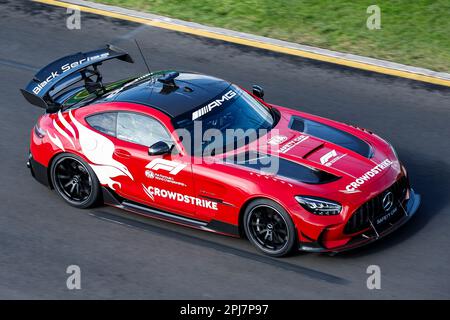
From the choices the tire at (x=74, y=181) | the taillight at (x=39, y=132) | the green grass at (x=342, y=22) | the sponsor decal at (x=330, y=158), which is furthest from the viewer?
the green grass at (x=342, y=22)

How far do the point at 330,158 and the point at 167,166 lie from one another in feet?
5.88

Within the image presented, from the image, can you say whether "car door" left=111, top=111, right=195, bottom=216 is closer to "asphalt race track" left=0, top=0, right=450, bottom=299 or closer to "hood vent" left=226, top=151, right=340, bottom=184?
"asphalt race track" left=0, top=0, right=450, bottom=299

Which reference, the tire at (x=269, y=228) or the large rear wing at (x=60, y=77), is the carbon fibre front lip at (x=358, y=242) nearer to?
the tire at (x=269, y=228)

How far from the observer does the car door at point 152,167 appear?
10.7m

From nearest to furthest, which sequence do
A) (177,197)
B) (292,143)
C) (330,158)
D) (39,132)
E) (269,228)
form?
(269,228) → (330,158) → (177,197) → (292,143) → (39,132)

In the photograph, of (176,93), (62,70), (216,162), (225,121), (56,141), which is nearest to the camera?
(216,162)

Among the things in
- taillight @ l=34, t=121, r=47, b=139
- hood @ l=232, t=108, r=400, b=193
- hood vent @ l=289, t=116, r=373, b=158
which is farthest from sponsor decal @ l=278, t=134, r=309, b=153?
taillight @ l=34, t=121, r=47, b=139

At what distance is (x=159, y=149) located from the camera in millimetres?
10672

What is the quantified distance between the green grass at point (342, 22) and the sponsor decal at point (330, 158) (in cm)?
451

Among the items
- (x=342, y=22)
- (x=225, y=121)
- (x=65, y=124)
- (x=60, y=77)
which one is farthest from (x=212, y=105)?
(x=342, y=22)

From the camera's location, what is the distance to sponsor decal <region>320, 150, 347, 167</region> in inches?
415

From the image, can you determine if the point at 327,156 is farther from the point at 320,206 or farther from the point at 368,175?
the point at 320,206

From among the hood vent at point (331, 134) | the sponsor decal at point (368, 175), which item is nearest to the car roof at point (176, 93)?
the hood vent at point (331, 134)
